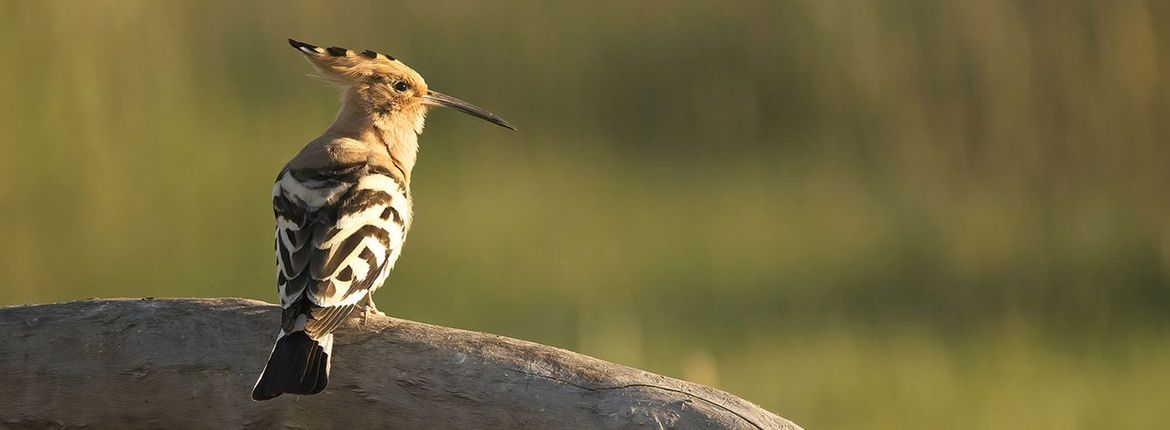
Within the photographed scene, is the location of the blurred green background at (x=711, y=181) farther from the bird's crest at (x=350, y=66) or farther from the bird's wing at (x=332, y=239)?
the bird's wing at (x=332, y=239)

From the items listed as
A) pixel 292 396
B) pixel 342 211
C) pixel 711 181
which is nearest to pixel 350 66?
pixel 342 211

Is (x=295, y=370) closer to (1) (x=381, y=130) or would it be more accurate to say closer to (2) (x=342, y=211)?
(2) (x=342, y=211)

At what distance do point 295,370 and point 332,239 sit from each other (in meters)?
0.24

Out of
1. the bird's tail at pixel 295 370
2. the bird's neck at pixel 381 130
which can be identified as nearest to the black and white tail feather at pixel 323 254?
the bird's tail at pixel 295 370

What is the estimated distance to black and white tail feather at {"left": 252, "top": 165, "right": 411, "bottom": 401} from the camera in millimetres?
1342

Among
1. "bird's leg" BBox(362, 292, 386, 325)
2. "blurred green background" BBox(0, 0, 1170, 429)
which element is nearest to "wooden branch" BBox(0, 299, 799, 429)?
"bird's leg" BBox(362, 292, 386, 325)

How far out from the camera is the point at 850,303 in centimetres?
283

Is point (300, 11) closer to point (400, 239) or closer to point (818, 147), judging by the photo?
point (818, 147)

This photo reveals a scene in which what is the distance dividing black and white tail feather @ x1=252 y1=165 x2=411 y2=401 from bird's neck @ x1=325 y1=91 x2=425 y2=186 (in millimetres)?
145

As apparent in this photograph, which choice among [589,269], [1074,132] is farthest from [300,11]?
[1074,132]

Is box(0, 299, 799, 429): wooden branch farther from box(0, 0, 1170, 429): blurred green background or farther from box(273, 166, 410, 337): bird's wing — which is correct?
box(0, 0, 1170, 429): blurred green background

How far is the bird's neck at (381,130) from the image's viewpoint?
1899mm

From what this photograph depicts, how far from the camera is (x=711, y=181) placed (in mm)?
3391

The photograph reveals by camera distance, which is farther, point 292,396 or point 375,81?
point 375,81
